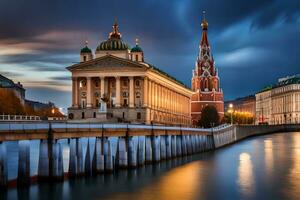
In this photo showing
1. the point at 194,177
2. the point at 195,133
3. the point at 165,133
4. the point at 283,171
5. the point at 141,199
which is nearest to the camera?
the point at 141,199

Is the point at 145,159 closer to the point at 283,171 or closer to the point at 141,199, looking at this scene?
the point at 283,171

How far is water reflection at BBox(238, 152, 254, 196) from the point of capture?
56.4 meters

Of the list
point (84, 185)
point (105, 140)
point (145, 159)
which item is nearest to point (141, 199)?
point (84, 185)

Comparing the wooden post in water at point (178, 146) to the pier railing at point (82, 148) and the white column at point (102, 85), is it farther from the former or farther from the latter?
the white column at point (102, 85)

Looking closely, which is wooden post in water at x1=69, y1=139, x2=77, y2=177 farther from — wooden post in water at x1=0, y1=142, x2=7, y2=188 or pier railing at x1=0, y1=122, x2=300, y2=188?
wooden post in water at x1=0, y1=142, x2=7, y2=188

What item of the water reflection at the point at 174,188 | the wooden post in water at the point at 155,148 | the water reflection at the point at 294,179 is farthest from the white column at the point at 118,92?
the water reflection at the point at 174,188

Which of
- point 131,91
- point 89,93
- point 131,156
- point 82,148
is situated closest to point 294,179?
point 131,156

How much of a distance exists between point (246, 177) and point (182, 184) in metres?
10.3

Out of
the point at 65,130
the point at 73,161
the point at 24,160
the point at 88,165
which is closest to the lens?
the point at 24,160

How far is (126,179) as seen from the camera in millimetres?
60062

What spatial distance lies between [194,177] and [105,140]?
9846mm

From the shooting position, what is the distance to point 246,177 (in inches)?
2650

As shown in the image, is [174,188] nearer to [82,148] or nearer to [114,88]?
[82,148]

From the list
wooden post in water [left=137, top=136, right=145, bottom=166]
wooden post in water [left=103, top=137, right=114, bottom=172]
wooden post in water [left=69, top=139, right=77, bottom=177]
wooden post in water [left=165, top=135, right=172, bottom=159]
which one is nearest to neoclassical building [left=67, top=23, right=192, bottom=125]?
wooden post in water [left=165, top=135, right=172, bottom=159]
